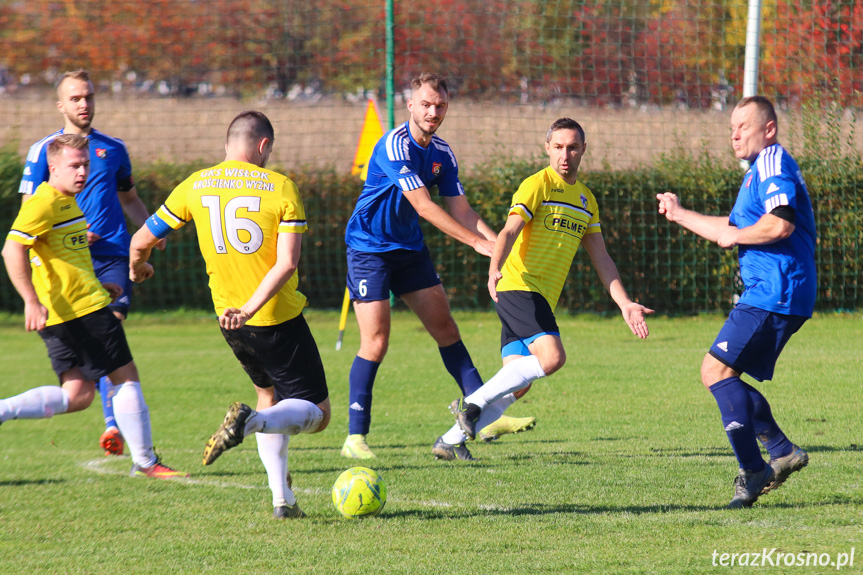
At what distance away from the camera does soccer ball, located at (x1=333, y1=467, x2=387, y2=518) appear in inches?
175

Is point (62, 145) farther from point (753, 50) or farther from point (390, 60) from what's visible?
point (753, 50)

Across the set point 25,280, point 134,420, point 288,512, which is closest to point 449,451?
point 288,512

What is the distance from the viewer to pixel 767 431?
4.69 metres

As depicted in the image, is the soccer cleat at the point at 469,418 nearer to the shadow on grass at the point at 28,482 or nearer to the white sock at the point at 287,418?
the white sock at the point at 287,418

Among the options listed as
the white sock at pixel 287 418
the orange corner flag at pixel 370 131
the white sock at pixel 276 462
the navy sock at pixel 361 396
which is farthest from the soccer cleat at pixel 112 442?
the orange corner flag at pixel 370 131

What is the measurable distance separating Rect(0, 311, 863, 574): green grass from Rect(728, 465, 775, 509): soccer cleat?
9 cm

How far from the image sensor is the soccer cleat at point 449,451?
5.88 meters

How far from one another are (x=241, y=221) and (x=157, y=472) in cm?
205

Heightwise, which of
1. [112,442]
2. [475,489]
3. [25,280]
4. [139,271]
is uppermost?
[139,271]

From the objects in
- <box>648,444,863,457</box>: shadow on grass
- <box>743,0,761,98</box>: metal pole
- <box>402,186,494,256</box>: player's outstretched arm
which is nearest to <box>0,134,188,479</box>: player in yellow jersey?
<box>402,186,494,256</box>: player's outstretched arm

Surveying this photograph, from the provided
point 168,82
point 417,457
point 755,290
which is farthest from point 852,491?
point 168,82

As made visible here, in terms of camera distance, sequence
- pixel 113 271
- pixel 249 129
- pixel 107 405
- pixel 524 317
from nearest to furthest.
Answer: pixel 249 129
pixel 524 317
pixel 113 271
pixel 107 405

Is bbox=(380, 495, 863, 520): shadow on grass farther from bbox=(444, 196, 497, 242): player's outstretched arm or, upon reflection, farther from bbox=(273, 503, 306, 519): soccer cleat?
bbox=(444, 196, 497, 242): player's outstretched arm

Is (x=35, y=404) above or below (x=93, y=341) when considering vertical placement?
below
